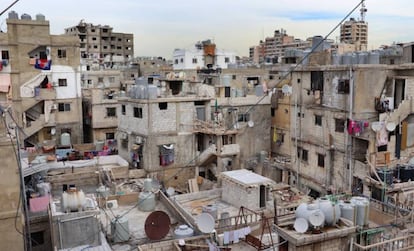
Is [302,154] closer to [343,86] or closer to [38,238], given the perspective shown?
[343,86]

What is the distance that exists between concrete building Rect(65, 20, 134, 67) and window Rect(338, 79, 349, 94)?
205ft

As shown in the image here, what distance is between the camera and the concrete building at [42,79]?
124 feet

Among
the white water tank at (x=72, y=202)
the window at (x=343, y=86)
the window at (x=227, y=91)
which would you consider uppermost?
the window at (x=343, y=86)

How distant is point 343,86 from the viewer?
27.0 meters

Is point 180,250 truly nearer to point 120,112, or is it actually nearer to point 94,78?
point 120,112

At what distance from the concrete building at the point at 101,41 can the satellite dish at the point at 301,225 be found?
75884 millimetres

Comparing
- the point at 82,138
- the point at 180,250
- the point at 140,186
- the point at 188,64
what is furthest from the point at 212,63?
the point at 180,250

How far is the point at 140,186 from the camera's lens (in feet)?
90.2

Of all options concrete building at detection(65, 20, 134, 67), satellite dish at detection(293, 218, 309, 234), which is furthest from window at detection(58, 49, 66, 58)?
concrete building at detection(65, 20, 134, 67)

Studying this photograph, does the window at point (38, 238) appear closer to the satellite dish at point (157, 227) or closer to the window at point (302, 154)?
the satellite dish at point (157, 227)

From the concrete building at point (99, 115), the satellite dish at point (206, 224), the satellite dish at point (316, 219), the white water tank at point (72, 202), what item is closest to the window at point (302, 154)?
the satellite dish at point (206, 224)

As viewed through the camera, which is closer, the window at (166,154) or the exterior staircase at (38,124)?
the window at (166,154)

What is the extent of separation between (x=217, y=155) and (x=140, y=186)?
757cm

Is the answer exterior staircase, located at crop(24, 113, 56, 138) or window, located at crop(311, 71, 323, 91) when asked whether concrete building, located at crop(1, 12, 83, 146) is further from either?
window, located at crop(311, 71, 323, 91)
